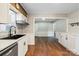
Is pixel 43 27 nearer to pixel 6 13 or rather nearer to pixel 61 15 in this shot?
pixel 61 15

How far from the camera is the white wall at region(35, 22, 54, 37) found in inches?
602

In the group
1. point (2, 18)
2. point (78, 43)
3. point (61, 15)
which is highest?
point (61, 15)

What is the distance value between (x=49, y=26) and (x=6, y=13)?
13291 mm

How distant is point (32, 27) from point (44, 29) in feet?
24.6

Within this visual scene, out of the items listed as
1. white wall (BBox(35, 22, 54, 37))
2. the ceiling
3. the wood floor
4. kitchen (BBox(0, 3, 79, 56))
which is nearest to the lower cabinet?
kitchen (BBox(0, 3, 79, 56))

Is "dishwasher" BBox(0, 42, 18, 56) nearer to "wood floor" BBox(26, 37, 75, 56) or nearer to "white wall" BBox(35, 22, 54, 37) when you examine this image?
"wood floor" BBox(26, 37, 75, 56)

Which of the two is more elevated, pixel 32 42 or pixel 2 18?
pixel 2 18

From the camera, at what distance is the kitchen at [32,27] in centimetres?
258

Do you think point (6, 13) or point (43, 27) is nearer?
point (6, 13)

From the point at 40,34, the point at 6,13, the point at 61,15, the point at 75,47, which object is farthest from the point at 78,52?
the point at 40,34

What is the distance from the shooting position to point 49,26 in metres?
15.7

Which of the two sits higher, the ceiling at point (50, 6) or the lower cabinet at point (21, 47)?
the ceiling at point (50, 6)

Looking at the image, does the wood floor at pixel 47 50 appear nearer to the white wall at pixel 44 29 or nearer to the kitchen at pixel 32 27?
the kitchen at pixel 32 27

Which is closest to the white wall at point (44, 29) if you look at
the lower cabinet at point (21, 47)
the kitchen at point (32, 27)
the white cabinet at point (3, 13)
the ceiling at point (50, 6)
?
the kitchen at point (32, 27)
